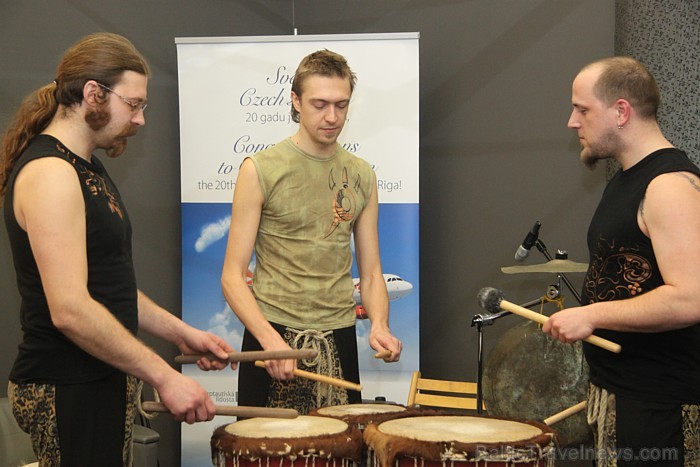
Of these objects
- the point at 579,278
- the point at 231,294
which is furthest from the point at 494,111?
the point at 231,294

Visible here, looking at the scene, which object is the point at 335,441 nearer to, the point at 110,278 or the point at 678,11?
the point at 110,278

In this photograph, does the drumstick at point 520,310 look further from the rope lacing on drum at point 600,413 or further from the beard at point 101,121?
the beard at point 101,121

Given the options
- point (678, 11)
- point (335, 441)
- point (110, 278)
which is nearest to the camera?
point (110, 278)

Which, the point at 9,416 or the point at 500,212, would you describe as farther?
the point at 500,212

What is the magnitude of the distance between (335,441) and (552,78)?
2.89m

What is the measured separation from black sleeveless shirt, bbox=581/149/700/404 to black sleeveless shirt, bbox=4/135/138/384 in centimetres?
126

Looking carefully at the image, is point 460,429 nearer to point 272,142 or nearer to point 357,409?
point 357,409

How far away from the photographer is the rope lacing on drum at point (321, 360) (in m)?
2.71

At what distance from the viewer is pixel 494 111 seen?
4.69 meters

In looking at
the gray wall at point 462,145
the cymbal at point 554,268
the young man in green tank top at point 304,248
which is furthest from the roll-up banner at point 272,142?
the young man in green tank top at point 304,248

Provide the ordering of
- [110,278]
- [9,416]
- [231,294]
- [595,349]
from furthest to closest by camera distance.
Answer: [9,416] → [231,294] → [595,349] → [110,278]

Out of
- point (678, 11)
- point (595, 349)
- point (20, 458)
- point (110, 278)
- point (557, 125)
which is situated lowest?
point (20, 458)

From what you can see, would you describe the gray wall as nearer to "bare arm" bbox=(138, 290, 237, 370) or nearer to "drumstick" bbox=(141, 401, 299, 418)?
"bare arm" bbox=(138, 290, 237, 370)

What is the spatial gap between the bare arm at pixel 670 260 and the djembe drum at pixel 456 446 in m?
0.36
